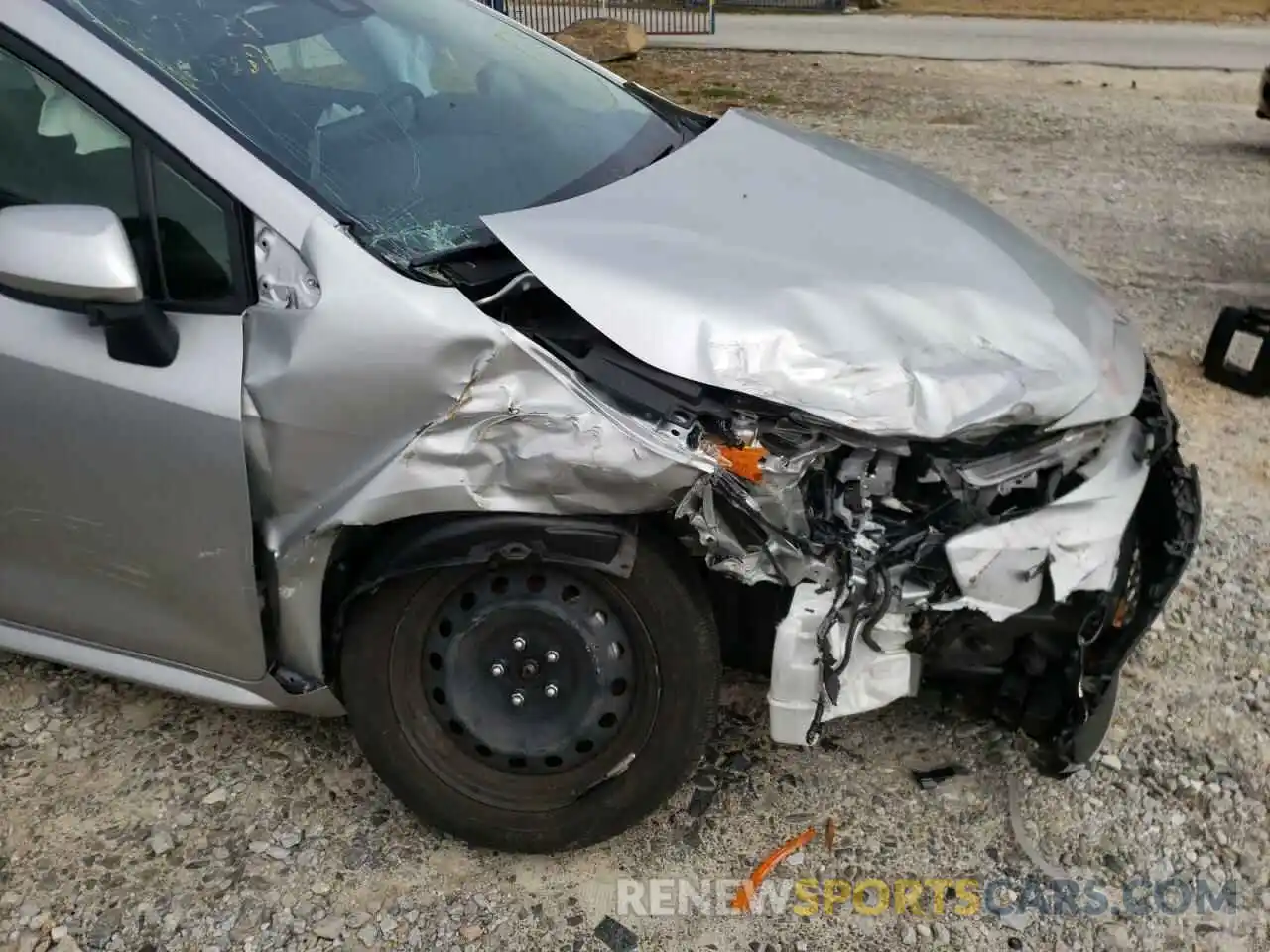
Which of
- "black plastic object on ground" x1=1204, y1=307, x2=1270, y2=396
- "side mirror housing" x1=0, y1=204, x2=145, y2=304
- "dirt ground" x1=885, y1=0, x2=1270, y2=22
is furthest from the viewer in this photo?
"dirt ground" x1=885, y1=0, x2=1270, y2=22

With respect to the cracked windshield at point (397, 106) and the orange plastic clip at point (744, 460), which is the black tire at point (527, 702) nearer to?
the orange plastic clip at point (744, 460)

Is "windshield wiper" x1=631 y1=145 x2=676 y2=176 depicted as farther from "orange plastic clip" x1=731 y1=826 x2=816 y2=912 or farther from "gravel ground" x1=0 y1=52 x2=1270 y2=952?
"orange plastic clip" x1=731 y1=826 x2=816 y2=912

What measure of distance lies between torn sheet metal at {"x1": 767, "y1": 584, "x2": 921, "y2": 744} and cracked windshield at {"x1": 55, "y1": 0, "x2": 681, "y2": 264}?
3.26ft

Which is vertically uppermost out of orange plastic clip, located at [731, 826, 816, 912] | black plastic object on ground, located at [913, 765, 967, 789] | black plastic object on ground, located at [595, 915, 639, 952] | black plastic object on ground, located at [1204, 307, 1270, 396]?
black plastic object on ground, located at [1204, 307, 1270, 396]

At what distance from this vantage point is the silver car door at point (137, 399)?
2.05m

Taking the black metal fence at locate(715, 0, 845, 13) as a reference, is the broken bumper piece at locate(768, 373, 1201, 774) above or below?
above

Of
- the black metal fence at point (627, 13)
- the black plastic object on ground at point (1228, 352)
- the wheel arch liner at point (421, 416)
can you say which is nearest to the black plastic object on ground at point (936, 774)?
the wheel arch liner at point (421, 416)

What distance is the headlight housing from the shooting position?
2082 mm

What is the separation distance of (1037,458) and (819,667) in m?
0.60

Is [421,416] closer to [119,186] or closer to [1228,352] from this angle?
[119,186]

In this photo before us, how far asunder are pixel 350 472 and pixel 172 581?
0.49 meters

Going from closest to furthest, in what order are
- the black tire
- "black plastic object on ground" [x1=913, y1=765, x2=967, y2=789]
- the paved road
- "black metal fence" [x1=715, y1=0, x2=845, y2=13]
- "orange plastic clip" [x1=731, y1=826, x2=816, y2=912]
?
the black tire, "orange plastic clip" [x1=731, y1=826, x2=816, y2=912], "black plastic object on ground" [x1=913, y1=765, x2=967, y2=789], the paved road, "black metal fence" [x1=715, y1=0, x2=845, y2=13]

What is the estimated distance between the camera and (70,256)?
1.91 m

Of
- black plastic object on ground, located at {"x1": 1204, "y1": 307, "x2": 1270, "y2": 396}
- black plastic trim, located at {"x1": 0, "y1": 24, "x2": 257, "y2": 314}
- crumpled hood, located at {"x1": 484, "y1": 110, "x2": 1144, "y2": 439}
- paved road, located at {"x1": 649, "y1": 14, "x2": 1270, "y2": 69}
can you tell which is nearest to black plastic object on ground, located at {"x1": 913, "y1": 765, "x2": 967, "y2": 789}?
crumpled hood, located at {"x1": 484, "y1": 110, "x2": 1144, "y2": 439}
